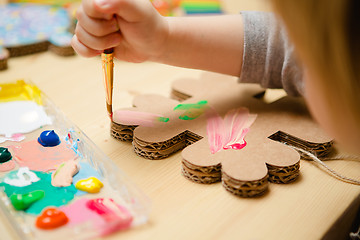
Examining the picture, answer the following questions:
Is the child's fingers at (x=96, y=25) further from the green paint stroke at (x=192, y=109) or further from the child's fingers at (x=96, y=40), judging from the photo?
the green paint stroke at (x=192, y=109)

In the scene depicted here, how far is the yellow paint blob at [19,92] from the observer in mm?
598

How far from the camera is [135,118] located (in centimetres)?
53

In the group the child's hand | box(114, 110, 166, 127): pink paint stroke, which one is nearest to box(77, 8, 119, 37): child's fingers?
the child's hand

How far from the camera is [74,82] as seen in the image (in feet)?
2.32

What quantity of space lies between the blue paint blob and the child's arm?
12 centimetres

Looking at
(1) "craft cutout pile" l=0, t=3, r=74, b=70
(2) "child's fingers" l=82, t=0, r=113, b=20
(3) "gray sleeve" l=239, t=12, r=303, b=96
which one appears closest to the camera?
(2) "child's fingers" l=82, t=0, r=113, b=20

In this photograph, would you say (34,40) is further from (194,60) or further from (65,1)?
(194,60)

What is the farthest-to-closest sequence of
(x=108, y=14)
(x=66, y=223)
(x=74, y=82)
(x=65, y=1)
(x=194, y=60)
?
(x=65, y=1) → (x=74, y=82) → (x=194, y=60) → (x=108, y=14) → (x=66, y=223)

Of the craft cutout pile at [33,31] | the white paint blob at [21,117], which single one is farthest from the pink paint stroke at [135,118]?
the craft cutout pile at [33,31]

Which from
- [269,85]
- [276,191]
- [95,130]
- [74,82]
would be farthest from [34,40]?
[276,191]

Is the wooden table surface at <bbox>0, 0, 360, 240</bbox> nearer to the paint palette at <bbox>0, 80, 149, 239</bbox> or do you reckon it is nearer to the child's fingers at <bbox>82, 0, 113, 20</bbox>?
the paint palette at <bbox>0, 80, 149, 239</bbox>

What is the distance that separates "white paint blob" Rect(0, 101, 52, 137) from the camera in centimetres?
53

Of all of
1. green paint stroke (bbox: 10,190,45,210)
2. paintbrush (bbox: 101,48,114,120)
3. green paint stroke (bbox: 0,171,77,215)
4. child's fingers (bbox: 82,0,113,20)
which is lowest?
green paint stroke (bbox: 0,171,77,215)

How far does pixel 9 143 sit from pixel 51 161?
0.08 meters
